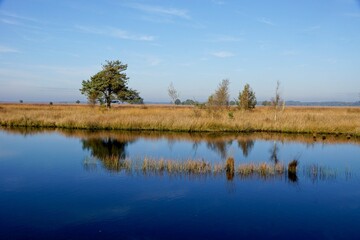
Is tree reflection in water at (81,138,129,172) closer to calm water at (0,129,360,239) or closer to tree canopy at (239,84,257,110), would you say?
calm water at (0,129,360,239)

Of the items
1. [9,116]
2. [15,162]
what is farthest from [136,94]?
[15,162]

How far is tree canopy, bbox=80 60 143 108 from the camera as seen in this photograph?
3922 centimetres

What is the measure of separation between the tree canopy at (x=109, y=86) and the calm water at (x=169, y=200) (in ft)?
78.2

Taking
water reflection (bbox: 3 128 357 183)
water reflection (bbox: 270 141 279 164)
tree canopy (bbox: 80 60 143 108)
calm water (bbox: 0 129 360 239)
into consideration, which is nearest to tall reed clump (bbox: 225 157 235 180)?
water reflection (bbox: 3 128 357 183)

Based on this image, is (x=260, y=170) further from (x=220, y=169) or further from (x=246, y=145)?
(x=246, y=145)

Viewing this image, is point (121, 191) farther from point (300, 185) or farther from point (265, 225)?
point (300, 185)

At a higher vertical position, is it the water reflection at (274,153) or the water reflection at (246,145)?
the water reflection at (246,145)

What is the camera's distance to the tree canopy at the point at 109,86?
39.2 metres

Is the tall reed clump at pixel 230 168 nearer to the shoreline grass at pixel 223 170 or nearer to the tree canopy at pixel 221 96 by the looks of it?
the shoreline grass at pixel 223 170

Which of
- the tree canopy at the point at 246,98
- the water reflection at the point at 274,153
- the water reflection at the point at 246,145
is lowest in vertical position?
the water reflection at the point at 274,153

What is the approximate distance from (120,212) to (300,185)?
18.4ft

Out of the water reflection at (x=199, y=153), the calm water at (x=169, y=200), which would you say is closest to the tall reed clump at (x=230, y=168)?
the water reflection at (x=199, y=153)

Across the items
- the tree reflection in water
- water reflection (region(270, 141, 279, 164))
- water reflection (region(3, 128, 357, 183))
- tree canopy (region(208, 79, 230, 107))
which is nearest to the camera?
water reflection (region(3, 128, 357, 183))

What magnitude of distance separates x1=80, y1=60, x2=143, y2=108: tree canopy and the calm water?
23820 millimetres
